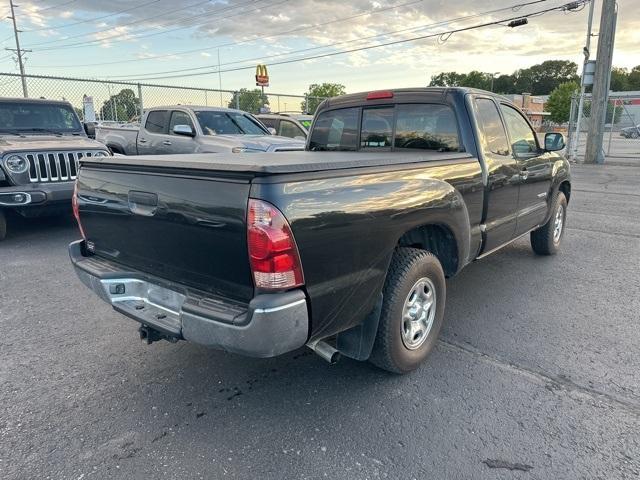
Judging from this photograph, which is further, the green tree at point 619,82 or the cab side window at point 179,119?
the green tree at point 619,82

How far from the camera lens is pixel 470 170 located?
3664 mm

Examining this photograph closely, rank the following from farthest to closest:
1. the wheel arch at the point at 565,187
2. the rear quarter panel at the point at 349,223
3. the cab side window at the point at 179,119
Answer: the cab side window at the point at 179,119 < the wheel arch at the point at 565,187 < the rear quarter panel at the point at 349,223

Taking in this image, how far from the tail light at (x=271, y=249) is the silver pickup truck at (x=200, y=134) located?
646cm

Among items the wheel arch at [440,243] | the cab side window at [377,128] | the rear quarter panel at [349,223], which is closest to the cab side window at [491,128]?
the cab side window at [377,128]

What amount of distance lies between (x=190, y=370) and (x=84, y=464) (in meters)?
0.98

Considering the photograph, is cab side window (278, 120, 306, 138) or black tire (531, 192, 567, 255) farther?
cab side window (278, 120, 306, 138)

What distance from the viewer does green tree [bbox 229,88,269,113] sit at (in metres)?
18.1

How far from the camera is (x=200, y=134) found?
30.1ft

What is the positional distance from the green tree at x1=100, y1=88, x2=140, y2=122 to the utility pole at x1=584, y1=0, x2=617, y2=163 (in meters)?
16.2

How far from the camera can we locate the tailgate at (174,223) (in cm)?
227

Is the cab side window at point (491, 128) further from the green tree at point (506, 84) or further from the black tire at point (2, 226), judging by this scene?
the green tree at point (506, 84)

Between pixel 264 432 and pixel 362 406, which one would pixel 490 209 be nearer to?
pixel 362 406

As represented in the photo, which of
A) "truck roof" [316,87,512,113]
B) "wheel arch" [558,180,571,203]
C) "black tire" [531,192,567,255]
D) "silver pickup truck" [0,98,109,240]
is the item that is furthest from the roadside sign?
"truck roof" [316,87,512,113]

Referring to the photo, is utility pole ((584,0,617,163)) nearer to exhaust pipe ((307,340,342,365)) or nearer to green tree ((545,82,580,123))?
exhaust pipe ((307,340,342,365))
